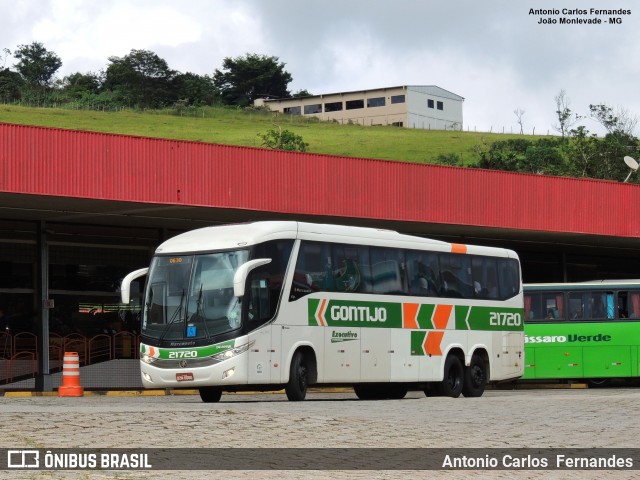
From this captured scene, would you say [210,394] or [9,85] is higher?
[9,85]

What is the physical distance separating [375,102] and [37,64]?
39.8 meters

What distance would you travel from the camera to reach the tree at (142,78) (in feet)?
447

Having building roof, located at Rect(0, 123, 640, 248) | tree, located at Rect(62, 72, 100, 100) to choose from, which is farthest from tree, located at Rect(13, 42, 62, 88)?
building roof, located at Rect(0, 123, 640, 248)

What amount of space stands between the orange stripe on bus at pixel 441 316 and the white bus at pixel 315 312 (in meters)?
0.02

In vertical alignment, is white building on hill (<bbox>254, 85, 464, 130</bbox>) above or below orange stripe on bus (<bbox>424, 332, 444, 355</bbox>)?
above

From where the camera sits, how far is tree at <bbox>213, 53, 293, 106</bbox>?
14838 cm

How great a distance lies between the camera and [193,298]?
23.3m

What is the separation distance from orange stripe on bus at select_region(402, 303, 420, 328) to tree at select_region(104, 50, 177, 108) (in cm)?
10995

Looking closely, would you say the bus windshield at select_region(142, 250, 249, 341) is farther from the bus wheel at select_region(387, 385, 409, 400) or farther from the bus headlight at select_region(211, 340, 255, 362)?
the bus wheel at select_region(387, 385, 409, 400)

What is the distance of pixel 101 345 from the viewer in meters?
34.6

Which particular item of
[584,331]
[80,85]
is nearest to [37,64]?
[80,85]

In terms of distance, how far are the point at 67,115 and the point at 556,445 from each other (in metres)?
95.4

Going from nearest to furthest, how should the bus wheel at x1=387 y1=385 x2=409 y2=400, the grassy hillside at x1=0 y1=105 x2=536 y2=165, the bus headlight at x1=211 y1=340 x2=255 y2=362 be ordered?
the bus headlight at x1=211 y1=340 x2=255 y2=362 → the bus wheel at x1=387 y1=385 x2=409 y2=400 → the grassy hillside at x1=0 y1=105 x2=536 y2=165

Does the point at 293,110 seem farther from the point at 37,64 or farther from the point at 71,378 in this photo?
the point at 71,378
